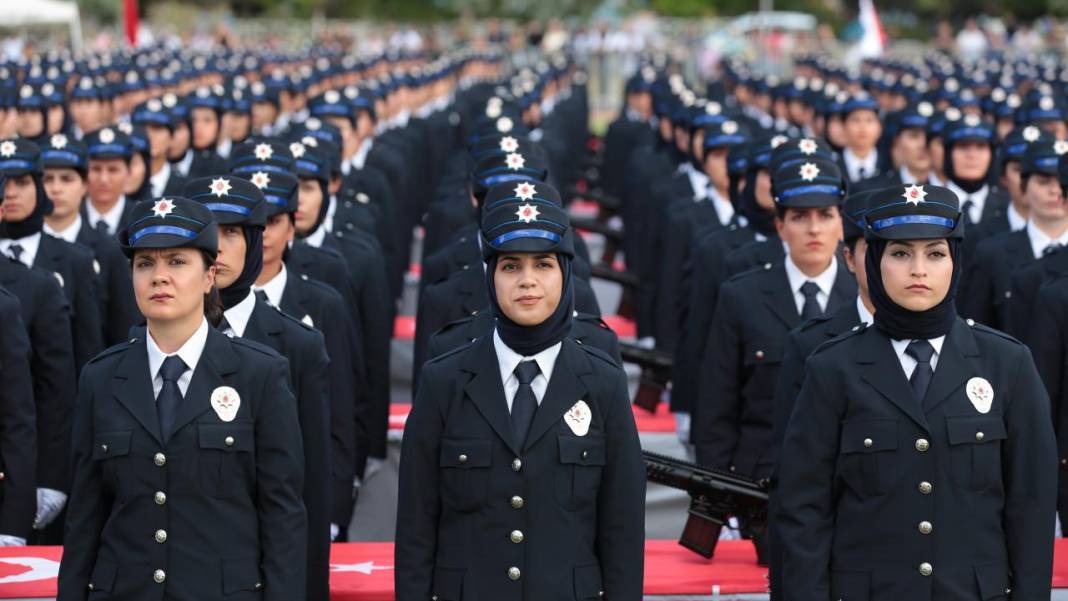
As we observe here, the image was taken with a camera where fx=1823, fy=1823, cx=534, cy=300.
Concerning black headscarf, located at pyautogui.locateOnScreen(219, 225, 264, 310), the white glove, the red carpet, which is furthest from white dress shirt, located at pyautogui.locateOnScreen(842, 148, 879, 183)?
black headscarf, located at pyautogui.locateOnScreen(219, 225, 264, 310)

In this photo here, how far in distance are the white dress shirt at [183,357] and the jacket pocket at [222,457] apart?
0.52ft

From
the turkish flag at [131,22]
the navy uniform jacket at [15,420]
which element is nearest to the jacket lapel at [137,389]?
the navy uniform jacket at [15,420]

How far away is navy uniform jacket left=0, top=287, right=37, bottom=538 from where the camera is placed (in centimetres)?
668

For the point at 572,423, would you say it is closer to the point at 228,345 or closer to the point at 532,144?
the point at 228,345

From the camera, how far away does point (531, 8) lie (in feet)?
203

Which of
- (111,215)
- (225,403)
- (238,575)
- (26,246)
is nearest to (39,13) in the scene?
(111,215)

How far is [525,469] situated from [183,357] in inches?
40.5

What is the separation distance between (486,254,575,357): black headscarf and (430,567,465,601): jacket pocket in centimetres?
64

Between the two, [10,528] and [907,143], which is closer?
[10,528]

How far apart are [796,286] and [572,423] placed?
249cm

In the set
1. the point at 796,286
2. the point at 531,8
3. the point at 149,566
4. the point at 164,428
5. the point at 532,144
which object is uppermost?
the point at 531,8

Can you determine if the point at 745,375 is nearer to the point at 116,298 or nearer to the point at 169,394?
the point at 169,394

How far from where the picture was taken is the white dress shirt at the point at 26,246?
796 cm

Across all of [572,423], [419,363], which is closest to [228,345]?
[572,423]
